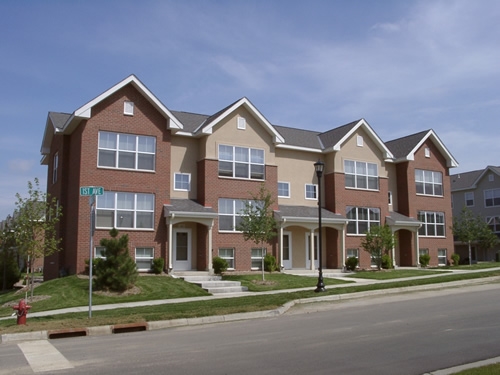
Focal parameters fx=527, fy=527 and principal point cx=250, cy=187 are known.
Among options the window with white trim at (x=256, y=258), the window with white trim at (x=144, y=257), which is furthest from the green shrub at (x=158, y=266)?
the window with white trim at (x=256, y=258)

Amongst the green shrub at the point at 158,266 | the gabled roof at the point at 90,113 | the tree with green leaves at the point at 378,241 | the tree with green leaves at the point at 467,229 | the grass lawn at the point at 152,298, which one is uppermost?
the gabled roof at the point at 90,113

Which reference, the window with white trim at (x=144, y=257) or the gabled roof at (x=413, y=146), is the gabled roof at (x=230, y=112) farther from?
the gabled roof at (x=413, y=146)

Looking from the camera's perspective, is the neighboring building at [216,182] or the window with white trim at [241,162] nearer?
the neighboring building at [216,182]

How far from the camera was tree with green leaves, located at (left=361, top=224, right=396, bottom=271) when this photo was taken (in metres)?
29.7

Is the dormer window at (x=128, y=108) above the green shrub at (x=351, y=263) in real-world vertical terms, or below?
above

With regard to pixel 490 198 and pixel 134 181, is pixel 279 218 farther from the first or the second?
pixel 490 198

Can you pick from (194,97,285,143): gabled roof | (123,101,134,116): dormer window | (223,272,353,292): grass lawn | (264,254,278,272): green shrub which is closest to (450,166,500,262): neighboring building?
(194,97,285,143): gabled roof

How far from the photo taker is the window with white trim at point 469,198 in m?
54.1

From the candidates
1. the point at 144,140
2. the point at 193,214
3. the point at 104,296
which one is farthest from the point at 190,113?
the point at 104,296

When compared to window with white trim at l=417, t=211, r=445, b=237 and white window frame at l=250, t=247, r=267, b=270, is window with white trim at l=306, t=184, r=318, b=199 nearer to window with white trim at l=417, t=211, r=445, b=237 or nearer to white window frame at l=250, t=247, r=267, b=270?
white window frame at l=250, t=247, r=267, b=270

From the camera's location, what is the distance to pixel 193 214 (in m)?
25.5

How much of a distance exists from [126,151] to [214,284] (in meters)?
7.91

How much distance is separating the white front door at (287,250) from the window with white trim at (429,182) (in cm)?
1085

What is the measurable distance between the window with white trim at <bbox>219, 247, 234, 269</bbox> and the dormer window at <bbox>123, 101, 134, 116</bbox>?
27.1 ft
